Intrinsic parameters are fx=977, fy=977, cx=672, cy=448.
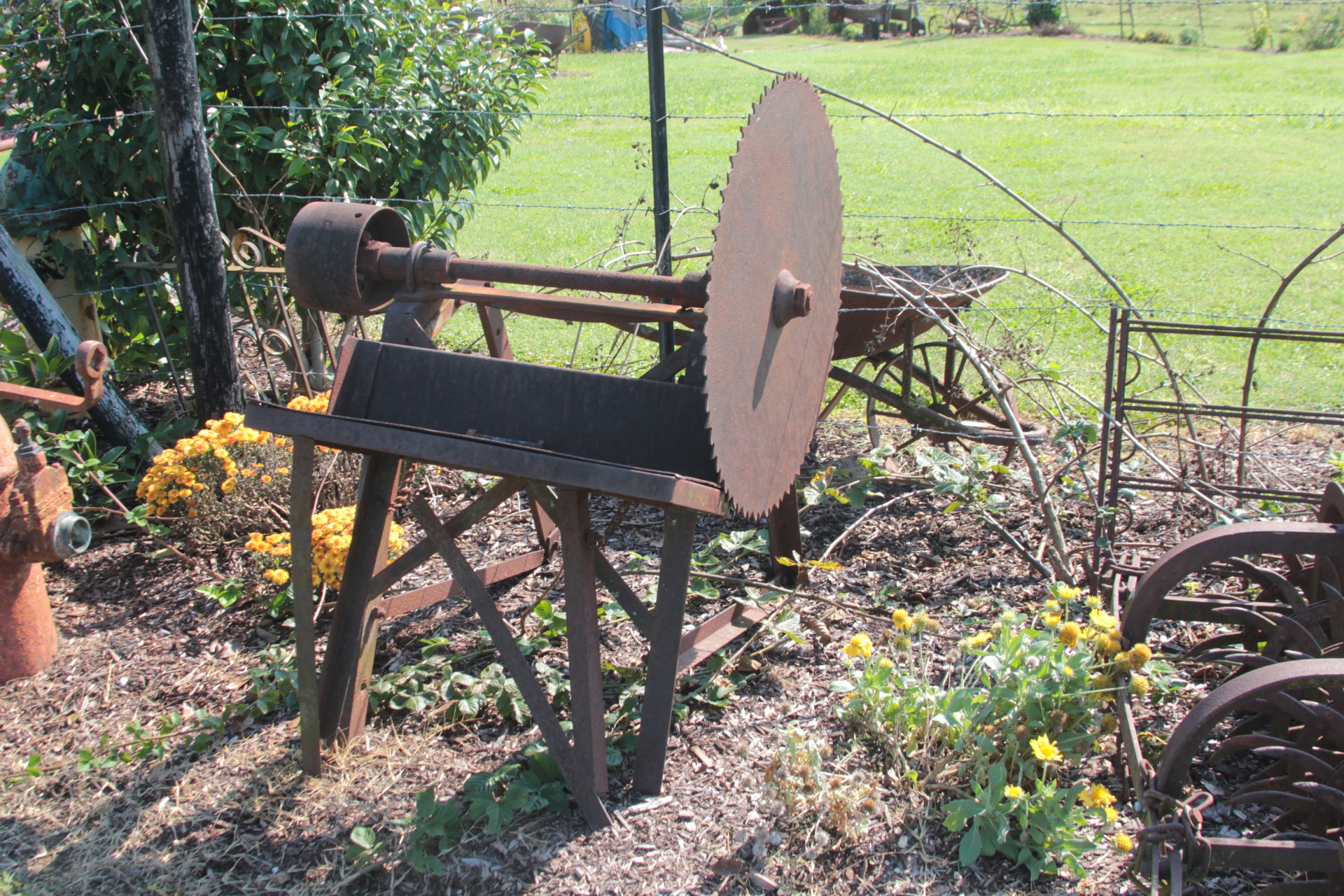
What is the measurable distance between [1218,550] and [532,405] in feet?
5.82

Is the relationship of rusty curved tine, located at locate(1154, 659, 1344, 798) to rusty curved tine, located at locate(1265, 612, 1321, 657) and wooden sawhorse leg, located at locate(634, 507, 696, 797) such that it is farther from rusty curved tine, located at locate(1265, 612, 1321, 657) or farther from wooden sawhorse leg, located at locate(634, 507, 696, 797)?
wooden sawhorse leg, located at locate(634, 507, 696, 797)

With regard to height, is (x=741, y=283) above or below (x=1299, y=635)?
above

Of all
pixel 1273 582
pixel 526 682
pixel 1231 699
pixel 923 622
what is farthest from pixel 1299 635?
pixel 526 682

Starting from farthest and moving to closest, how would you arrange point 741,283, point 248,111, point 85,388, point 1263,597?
point 248,111 < point 85,388 < point 1263,597 < point 741,283

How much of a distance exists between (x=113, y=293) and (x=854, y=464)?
3.69m

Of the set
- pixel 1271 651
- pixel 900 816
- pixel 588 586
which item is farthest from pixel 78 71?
pixel 1271 651

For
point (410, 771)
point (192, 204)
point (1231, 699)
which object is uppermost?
point (192, 204)

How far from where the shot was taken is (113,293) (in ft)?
15.6

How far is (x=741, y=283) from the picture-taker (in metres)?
2.12

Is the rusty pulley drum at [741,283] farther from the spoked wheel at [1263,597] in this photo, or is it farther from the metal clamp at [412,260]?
the spoked wheel at [1263,597]

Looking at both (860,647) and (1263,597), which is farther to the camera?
(1263,597)

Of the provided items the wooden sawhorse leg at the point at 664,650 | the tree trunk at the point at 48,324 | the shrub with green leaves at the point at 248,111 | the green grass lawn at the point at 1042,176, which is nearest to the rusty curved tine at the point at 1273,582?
the green grass lawn at the point at 1042,176

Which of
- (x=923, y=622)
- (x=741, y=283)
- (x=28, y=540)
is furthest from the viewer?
(x=28, y=540)

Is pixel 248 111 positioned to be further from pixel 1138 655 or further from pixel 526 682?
pixel 1138 655
